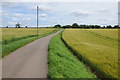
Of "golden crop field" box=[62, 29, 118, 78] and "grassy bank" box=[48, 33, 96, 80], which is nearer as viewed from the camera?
"grassy bank" box=[48, 33, 96, 80]

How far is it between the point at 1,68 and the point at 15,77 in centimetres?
183

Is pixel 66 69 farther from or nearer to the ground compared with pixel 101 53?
nearer to the ground

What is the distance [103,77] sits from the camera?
8.05 m

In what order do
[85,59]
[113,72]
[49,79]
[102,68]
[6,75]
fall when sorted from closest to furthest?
[49,79]
[6,75]
[113,72]
[102,68]
[85,59]

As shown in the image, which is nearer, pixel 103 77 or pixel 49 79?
pixel 49 79

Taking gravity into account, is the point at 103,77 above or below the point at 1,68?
below

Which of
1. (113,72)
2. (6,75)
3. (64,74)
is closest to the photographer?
(6,75)

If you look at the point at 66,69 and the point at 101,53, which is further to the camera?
the point at 101,53

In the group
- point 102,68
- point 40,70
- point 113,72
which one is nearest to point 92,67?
point 102,68

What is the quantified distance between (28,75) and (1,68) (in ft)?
6.46

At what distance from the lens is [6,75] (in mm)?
6668

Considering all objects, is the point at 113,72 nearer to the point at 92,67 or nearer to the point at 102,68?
the point at 102,68

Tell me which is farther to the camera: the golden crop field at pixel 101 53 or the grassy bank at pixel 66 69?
the golden crop field at pixel 101 53

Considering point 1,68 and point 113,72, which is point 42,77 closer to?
point 1,68
